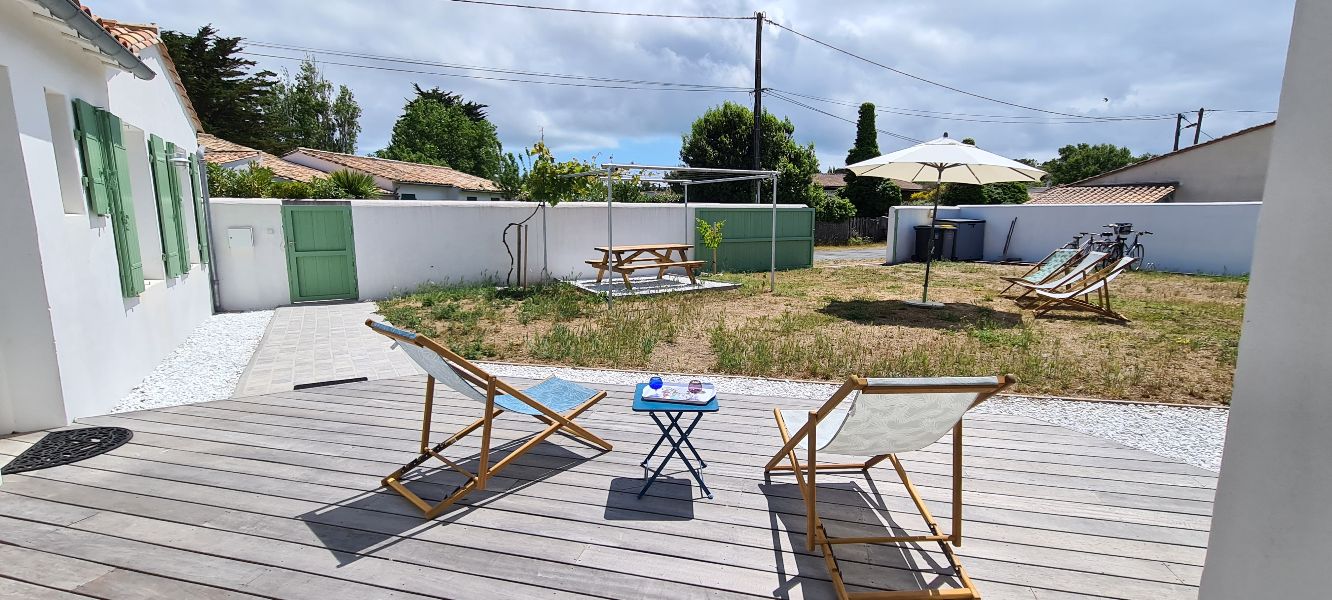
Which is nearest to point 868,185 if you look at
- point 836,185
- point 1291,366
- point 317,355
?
point 836,185

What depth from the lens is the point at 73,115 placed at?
165 inches

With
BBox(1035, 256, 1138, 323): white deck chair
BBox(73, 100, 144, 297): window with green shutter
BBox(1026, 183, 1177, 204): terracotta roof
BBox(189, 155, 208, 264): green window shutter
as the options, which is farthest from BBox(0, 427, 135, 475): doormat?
BBox(1026, 183, 1177, 204): terracotta roof

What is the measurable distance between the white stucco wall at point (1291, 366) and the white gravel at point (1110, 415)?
8.68 feet

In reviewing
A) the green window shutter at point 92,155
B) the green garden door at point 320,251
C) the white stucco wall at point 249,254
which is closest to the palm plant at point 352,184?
the green garden door at point 320,251

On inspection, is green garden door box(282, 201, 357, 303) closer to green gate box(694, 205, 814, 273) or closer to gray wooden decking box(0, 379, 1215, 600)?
gray wooden decking box(0, 379, 1215, 600)

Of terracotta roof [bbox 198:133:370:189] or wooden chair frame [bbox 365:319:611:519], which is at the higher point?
terracotta roof [bbox 198:133:370:189]

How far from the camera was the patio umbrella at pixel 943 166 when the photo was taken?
779 centimetres

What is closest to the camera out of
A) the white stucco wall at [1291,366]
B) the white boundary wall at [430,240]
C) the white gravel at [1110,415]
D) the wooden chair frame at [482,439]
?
the white stucco wall at [1291,366]

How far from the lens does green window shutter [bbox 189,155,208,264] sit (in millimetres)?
7547

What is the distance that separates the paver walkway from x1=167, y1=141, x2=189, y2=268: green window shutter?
1.16 m

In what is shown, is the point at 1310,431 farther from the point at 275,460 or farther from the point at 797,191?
the point at 797,191

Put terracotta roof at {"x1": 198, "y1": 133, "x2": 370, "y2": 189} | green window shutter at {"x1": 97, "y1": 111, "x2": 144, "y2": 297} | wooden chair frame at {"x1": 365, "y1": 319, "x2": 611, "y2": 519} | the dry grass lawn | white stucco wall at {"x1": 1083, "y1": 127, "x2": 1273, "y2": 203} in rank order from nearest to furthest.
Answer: wooden chair frame at {"x1": 365, "y1": 319, "x2": 611, "y2": 519} < green window shutter at {"x1": 97, "y1": 111, "x2": 144, "y2": 297} < the dry grass lawn < terracotta roof at {"x1": 198, "y1": 133, "x2": 370, "y2": 189} < white stucco wall at {"x1": 1083, "y1": 127, "x2": 1273, "y2": 203}

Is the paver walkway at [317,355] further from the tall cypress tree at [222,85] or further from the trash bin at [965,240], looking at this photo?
the tall cypress tree at [222,85]

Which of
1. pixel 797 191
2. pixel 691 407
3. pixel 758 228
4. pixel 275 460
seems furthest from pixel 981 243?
pixel 275 460
